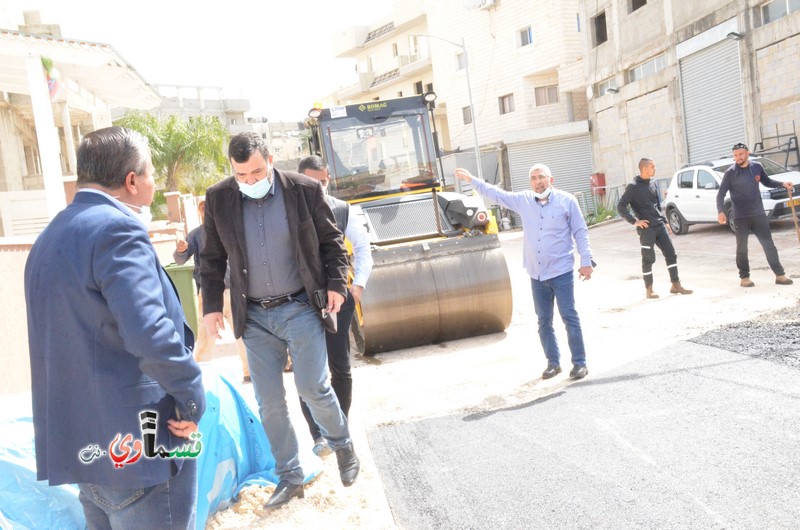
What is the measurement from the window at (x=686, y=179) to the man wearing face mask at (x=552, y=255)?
42.5 feet

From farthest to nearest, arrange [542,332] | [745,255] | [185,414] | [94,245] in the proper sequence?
[745,255] < [542,332] < [185,414] < [94,245]

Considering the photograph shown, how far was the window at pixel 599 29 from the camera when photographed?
102 ft

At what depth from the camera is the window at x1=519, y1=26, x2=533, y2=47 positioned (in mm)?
38938

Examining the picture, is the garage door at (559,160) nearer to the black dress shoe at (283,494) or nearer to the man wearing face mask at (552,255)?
the man wearing face mask at (552,255)

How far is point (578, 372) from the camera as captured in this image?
21.2 ft

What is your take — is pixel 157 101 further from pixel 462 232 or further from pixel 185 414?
pixel 185 414

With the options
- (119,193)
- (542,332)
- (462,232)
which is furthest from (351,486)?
(462,232)

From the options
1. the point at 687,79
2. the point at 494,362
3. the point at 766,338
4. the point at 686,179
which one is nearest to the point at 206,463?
the point at 494,362

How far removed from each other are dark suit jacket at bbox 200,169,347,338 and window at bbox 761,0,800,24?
1840 cm

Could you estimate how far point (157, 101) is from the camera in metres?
15.3

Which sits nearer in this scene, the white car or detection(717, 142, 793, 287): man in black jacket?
detection(717, 142, 793, 287): man in black jacket

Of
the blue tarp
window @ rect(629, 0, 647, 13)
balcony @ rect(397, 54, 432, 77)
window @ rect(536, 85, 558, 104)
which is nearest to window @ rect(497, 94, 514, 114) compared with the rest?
window @ rect(536, 85, 558, 104)

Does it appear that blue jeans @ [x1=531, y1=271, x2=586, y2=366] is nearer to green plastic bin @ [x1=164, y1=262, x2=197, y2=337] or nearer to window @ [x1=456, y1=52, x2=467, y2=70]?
green plastic bin @ [x1=164, y1=262, x2=197, y2=337]

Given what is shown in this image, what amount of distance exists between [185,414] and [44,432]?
17.0 inches
